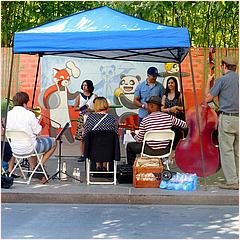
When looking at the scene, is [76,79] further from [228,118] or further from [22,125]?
[228,118]

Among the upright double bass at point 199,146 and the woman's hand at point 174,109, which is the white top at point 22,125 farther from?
the woman's hand at point 174,109

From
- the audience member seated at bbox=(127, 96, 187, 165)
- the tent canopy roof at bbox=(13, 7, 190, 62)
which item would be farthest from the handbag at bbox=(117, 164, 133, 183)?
the tent canopy roof at bbox=(13, 7, 190, 62)

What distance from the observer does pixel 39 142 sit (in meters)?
9.05

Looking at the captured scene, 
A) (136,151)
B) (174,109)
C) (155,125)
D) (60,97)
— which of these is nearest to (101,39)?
(155,125)

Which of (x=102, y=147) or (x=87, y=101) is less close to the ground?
(x=87, y=101)

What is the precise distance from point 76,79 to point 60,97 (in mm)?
556

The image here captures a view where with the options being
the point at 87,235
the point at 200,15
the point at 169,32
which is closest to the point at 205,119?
the point at 169,32

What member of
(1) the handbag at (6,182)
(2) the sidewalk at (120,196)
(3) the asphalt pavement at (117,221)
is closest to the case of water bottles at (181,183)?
(2) the sidewalk at (120,196)

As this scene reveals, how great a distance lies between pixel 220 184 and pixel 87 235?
2.99 meters

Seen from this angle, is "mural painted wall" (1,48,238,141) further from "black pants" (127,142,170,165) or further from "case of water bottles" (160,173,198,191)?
"case of water bottles" (160,173,198,191)

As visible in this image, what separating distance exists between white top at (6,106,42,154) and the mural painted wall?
451 centimetres

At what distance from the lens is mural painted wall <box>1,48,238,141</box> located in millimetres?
13359

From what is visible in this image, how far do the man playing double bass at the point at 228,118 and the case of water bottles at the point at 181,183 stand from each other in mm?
426

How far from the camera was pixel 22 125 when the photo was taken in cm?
875
